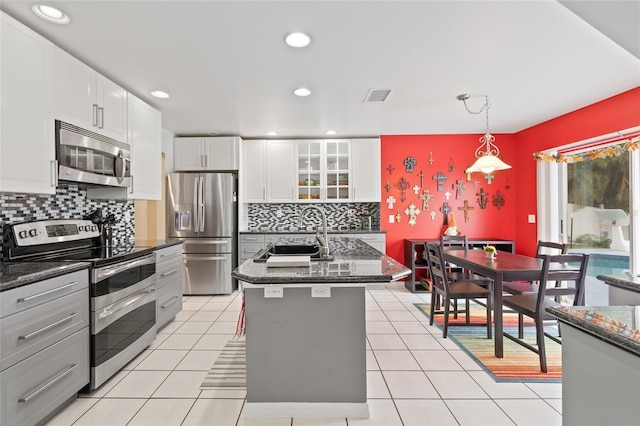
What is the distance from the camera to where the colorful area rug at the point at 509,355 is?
2367 mm

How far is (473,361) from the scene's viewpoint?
260cm

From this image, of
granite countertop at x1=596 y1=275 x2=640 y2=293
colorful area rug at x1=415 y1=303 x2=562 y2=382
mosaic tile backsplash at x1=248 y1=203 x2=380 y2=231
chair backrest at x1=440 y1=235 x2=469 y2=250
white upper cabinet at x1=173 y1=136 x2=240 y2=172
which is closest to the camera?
granite countertop at x1=596 y1=275 x2=640 y2=293

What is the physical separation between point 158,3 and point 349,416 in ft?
8.58

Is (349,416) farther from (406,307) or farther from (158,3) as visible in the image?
(158,3)

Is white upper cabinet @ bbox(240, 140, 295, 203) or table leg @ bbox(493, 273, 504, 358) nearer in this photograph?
table leg @ bbox(493, 273, 504, 358)

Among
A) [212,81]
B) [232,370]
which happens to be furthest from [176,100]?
[232,370]

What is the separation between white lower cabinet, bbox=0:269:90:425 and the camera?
1559mm

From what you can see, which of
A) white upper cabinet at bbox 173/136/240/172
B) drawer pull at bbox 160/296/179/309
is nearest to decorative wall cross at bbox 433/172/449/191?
white upper cabinet at bbox 173/136/240/172

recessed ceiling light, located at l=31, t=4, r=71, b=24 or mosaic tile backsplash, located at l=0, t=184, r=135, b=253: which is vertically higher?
recessed ceiling light, located at l=31, t=4, r=71, b=24

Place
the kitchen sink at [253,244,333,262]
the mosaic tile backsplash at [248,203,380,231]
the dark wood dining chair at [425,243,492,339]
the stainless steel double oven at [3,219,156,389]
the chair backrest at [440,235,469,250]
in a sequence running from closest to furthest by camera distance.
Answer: the stainless steel double oven at [3,219,156,389], the kitchen sink at [253,244,333,262], the dark wood dining chair at [425,243,492,339], the chair backrest at [440,235,469,250], the mosaic tile backsplash at [248,203,380,231]

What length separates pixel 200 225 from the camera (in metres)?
4.55

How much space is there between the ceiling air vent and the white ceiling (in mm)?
93

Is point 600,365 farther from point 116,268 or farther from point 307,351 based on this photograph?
point 116,268

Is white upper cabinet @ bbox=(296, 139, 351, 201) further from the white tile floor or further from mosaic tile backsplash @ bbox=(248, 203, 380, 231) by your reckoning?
the white tile floor
